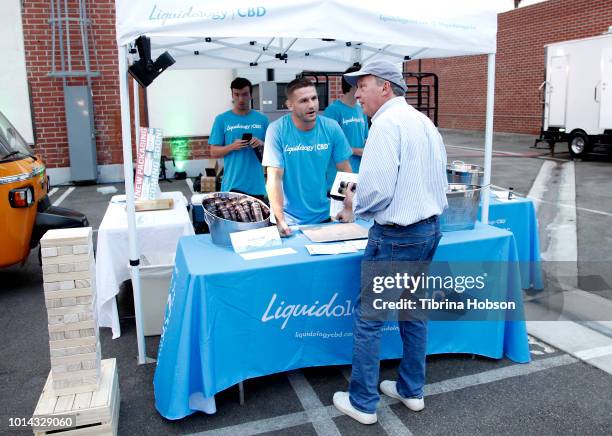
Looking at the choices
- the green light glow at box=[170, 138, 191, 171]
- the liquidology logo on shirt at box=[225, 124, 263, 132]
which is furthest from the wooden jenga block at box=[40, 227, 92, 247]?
the green light glow at box=[170, 138, 191, 171]

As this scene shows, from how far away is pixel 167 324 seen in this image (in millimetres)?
3049

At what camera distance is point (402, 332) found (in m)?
3.00

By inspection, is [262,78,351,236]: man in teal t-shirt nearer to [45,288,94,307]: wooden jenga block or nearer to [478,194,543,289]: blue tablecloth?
[45,288,94,307]: wooden jenga block

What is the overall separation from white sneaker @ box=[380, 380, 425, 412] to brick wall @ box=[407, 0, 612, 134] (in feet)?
53.3

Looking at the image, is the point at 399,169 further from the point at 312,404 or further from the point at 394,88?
the point at 312,404

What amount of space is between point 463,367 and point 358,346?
1.10 meters

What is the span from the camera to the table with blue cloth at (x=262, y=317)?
287 cm

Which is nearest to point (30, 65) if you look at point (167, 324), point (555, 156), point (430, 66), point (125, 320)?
point (125, 320)

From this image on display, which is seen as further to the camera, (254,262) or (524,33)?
(524,33)

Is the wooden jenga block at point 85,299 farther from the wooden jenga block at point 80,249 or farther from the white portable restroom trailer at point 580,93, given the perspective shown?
the white portable restroom trailer at point 580,93

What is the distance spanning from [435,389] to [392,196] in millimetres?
1380

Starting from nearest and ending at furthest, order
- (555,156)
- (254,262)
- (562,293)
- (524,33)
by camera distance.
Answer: (254,262), (562,293), (555,156), (524,33)

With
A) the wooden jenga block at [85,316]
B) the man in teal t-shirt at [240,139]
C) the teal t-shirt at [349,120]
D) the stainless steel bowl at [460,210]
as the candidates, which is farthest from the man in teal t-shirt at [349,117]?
the wooden jenga block at [85,316]

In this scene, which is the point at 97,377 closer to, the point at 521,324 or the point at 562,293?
the point at 521,324
